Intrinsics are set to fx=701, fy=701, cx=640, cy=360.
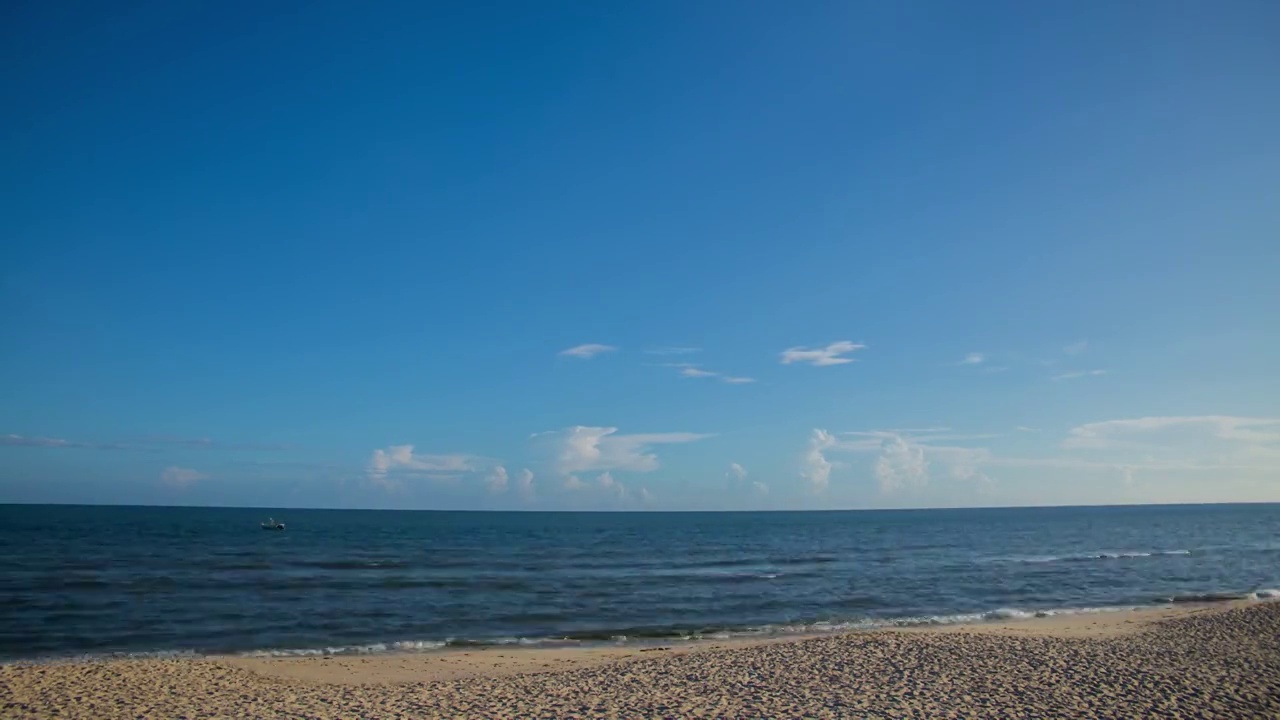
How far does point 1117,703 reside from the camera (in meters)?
14.0

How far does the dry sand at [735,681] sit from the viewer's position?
Answer: 13.7 m

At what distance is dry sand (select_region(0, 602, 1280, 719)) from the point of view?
44.9 ft

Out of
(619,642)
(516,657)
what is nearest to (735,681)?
(516,657)

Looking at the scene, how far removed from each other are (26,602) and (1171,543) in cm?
9203

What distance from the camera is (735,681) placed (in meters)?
15.9

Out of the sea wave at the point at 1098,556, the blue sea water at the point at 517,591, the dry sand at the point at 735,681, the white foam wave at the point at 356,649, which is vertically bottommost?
the sea wave at the point at 1098,556

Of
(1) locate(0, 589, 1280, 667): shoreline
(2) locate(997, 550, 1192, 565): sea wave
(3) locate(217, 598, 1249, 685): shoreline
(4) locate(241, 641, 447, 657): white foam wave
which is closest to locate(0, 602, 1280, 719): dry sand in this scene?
(3) locate(217, 598, 1249, 685): shoreline

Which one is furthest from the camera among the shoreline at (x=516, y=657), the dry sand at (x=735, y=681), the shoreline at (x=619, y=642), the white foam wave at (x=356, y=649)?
the white foam wave at (x=356, y=649)

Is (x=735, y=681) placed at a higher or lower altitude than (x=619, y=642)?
higher

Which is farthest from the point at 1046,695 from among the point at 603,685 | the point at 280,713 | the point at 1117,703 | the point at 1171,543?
the point at 1171,543

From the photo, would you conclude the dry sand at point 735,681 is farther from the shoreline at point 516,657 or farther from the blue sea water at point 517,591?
the blue sea water at point 517,591

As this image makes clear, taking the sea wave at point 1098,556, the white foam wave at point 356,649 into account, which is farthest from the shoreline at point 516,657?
the sea wave at point 1098,556

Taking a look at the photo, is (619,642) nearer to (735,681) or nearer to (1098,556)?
(735,681)

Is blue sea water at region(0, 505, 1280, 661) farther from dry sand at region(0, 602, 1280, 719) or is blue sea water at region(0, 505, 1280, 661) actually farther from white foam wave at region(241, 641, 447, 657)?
dry sand at region(0, 602, 1280, 719)
